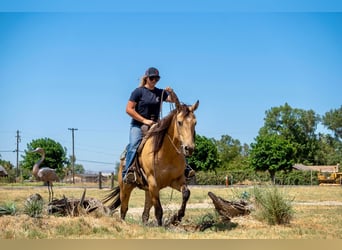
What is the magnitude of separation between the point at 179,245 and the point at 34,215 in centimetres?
332

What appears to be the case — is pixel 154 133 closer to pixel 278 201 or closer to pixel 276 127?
pixel 278 201

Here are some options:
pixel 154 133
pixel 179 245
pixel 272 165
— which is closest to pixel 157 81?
pixel 154 133

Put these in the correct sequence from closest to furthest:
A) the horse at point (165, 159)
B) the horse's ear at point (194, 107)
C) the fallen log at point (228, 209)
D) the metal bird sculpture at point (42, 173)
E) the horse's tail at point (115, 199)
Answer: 1. the horse's ear at point (194, 107)
2. the horse at point (165, 159)
3. the fallen log at point (228, 209)
4. the horse's tail at point (115, 199)
5. the metal bird sculpture at point (42, 173)

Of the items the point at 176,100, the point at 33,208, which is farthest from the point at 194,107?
the point at 33,208

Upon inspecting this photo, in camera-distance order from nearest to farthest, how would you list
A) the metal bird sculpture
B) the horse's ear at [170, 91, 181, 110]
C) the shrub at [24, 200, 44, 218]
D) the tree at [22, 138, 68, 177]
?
1. the horse's ear at [170, 91, 181, 110]
2. the shrub at [24, 200, 44, 218]
3. the metal bird sculpture
4. the tree at [22, 138, 68, 177]

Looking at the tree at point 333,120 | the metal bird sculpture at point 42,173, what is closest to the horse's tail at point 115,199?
the metal bird sculpture at point 42,173

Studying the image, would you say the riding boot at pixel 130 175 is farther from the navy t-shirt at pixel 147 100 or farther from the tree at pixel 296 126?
the tree at pixel 296 126

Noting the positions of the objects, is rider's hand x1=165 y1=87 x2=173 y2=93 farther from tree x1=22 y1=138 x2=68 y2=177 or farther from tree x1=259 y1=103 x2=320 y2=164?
tree x1=259 y1=103 x2=320 y2=164

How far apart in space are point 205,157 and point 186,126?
163 ft

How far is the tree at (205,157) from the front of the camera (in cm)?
5653

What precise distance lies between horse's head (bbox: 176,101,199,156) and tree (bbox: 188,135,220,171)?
1904 inches

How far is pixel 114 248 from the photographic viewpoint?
5.99 m

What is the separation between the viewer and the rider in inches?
356

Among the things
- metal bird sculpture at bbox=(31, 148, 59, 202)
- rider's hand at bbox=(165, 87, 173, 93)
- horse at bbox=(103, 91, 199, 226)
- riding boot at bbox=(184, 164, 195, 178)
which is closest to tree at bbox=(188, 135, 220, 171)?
metal bird sculpture at bbox=(31, 148, 59, 202)
